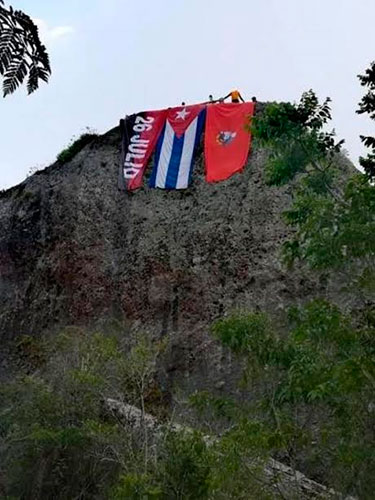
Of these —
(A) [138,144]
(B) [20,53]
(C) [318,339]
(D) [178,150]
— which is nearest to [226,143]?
(D) [178,150]

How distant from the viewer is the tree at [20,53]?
2309mm

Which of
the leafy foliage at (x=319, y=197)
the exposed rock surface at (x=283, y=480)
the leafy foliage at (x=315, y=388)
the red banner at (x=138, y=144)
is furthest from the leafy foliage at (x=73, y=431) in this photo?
the red banner at (x=138, y=144)

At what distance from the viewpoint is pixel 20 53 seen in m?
2.36

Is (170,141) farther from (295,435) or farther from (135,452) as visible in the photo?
(295,435)

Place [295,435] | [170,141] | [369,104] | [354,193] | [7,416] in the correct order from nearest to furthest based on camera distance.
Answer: [369,104], [354,193], [295,435], [7,416], [170,141]

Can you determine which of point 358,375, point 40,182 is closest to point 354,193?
point 358,375

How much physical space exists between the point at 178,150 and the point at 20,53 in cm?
1486

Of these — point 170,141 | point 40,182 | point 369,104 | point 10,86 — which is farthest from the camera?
point 40,182

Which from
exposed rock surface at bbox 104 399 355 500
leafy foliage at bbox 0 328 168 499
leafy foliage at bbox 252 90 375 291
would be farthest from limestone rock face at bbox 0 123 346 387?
leafy foliage at bbox 252 90 375 291

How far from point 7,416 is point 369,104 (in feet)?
25.6

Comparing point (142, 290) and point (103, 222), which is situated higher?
point (103, 222)

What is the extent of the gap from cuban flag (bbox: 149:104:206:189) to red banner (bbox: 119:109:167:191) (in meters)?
0.28

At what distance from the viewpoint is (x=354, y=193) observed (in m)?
6.02

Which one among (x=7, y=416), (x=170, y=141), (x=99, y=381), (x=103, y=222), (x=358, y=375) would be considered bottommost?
(x=7, y=416)
